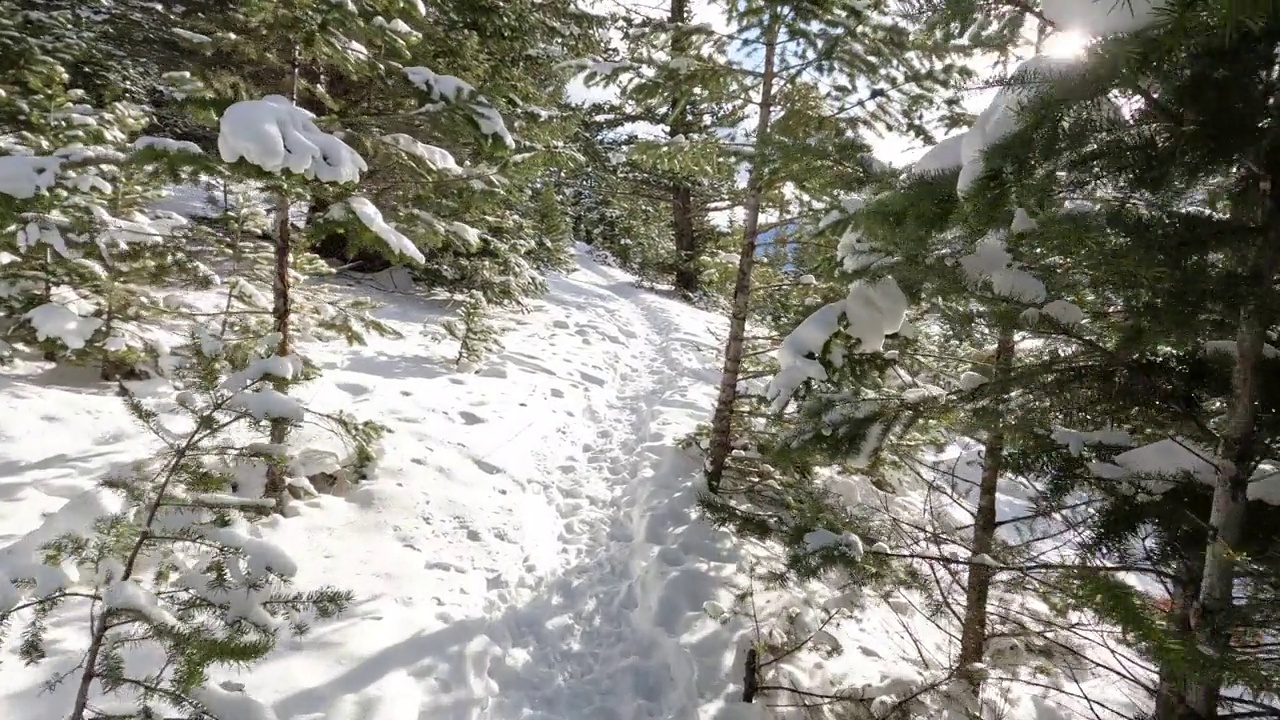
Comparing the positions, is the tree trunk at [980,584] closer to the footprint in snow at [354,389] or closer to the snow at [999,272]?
the snow at [999,272]

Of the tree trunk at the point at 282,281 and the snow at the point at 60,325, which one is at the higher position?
the tree trunk at the point at 282,281

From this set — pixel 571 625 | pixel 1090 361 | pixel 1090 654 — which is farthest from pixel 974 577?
pixel 1090 654

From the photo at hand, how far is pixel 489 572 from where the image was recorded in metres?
5.09

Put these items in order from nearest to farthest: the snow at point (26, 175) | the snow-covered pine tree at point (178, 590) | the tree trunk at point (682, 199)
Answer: the snow-covered pine tree at point (178, 590)
the snow at point (26, 175)
the tree trunk at point (682, 199)

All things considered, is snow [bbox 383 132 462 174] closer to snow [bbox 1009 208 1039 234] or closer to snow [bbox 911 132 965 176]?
snow [bbox 911 132 965 176]

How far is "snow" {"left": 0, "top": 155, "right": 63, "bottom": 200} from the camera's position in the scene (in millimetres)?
4242

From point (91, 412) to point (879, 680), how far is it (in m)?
7.44

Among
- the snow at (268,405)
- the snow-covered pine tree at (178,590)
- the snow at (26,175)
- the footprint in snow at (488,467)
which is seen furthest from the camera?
the footprint in snow at (488,467)

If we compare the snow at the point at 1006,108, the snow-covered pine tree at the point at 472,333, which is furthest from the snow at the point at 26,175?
the snow at the point at 1006,108

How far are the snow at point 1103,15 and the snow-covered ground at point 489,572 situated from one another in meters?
4.14

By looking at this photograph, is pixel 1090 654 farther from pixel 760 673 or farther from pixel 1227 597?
pixel 1227 597

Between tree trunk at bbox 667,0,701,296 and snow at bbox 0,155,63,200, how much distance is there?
5217mm

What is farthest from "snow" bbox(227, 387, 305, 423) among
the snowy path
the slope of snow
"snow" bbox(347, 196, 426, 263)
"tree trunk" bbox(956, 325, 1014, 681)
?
"tree trunk" bbox(956, 325, 1014, 681)

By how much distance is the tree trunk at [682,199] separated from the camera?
6.01 m
